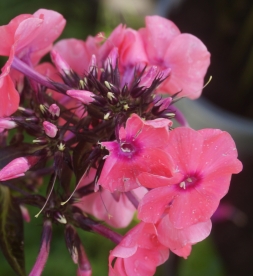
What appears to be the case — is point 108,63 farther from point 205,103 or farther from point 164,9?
point 164,9

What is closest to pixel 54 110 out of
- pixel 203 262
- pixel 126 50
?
pixel 126 50

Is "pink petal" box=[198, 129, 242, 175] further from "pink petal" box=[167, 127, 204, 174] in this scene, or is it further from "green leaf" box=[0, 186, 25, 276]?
"green leaf" box=[0, 186, 25, 276]

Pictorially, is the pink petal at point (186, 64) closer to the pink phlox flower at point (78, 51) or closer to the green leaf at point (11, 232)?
the pink phlox flower at point (78, 51)

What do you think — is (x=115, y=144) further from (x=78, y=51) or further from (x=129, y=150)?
(x=78, y=51)

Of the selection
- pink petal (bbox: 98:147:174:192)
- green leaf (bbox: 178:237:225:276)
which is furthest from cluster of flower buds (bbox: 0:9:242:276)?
green leaf (bbox: 178:237:225:276)

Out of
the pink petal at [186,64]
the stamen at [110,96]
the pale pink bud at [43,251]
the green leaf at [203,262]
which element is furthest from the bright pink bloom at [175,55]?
the green leaf at [203,262]

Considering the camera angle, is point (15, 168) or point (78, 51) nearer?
point (15, 168)

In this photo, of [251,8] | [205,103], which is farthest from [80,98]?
[251,8]
